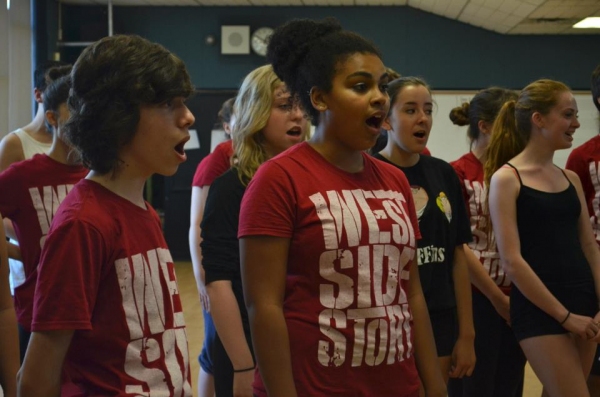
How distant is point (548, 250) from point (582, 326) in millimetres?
295

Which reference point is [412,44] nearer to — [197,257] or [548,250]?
[197,257]

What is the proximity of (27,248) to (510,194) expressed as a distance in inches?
68.2

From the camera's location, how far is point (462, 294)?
262 centimetres

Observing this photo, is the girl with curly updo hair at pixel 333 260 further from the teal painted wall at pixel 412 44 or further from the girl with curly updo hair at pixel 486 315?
the teal painted wall at pixel 412 44

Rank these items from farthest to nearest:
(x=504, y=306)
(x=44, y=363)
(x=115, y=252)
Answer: (x=504, y=306) → (x=115, y=252) → (x=44, y=363)

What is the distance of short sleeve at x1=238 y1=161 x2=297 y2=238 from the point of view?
1.64m

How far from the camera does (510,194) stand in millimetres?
2775

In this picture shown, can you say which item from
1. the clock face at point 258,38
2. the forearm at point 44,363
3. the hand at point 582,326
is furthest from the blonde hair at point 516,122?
the clock face at point 258,38

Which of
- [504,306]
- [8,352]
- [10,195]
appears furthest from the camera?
[504,306]

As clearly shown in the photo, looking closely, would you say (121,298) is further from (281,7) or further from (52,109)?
(281,7)

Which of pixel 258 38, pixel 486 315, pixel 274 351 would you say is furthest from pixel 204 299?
pixel 258 38

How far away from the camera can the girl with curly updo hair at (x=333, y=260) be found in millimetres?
1639

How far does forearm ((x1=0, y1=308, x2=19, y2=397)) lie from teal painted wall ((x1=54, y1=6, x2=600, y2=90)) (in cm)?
864

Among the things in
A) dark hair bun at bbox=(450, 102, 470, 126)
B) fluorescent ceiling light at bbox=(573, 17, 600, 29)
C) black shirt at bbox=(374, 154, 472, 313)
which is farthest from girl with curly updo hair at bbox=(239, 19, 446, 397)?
fluorescent ceiling light at bbox=(573, 17, 600, 29)
